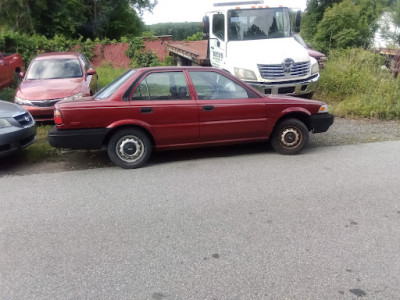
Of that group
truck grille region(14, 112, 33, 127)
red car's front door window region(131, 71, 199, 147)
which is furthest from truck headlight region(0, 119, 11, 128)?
red car's front door window region(131, 71, 199, 147)

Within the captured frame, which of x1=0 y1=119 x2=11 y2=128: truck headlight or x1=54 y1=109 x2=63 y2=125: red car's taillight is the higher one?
x1=54 y1=109 x2=63 y2=125: red car's taillight

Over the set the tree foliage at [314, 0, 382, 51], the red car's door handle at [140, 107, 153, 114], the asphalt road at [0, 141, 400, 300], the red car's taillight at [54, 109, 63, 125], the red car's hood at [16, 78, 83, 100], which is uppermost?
Answer: the tree foliage at [314, 0, 382, 51]

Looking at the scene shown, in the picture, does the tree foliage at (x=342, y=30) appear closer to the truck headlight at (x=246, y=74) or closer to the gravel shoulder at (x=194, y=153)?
the truck headlight at (x=246, y=74)

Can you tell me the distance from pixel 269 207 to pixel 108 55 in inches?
744

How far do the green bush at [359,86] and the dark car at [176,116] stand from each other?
11.3 feet

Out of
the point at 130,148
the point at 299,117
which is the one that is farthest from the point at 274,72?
the point at 130,148

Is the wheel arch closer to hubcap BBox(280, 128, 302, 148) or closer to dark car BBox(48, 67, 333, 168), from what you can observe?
dark car BBox(48, 67, 333, 168)

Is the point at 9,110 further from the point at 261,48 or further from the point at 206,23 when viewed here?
the point at 206,23

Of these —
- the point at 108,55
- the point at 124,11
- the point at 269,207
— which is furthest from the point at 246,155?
the point at 124,11

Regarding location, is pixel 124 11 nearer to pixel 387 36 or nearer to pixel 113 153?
pixel 387 36

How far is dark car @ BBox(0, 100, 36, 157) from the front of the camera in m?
6.09

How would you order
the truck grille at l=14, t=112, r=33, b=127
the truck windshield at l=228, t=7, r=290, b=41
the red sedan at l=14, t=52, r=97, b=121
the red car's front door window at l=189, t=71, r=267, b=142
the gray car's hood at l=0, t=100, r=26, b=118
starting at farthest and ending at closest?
the truck windshield at l=228, t=7, r=290, b=41 → the red sedan at l=14, t=52, r=97, b=121 → the truck grille at l=14, t=112, r=33, b=127 → the gray car's hood at l=0, t=100, r=26, b=118 → the red car's front door window at l=189, t=71, r=267, b=142

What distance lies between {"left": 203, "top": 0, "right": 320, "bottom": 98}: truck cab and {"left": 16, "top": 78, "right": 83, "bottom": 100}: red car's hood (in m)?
3.65

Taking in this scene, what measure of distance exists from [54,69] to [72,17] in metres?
16.7
